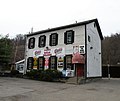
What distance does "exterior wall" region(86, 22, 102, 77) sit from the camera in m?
24.1

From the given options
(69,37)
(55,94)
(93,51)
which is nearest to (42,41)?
(69,37)

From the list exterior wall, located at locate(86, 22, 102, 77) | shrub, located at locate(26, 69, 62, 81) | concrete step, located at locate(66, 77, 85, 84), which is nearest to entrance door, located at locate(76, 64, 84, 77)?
exterior wall, located at locate(86, 22, 102, 77)

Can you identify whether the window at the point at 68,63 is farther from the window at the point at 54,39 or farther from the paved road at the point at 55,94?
the paved road at the point at 55,94

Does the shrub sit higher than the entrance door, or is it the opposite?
the entrance door

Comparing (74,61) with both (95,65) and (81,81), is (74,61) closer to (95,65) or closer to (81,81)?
(81,81)

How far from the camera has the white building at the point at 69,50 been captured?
23.5 meters

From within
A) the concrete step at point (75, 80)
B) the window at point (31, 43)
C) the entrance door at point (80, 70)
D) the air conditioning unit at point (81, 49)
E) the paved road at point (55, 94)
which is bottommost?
the paved road at point (55, 94)

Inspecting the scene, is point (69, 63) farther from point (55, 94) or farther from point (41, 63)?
point (55, 94)

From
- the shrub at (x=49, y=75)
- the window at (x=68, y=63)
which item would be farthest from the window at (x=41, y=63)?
the window at (x=68, y=63)

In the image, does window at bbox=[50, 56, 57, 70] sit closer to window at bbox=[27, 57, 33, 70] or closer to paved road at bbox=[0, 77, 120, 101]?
window at bbox=[27, 57, 33, 70]

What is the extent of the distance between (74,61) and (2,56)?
12236 mm

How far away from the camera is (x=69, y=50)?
24578 millimetres

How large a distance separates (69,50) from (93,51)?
3.70 metres

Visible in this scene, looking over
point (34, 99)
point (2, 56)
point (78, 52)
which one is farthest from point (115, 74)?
point (34, 99)
